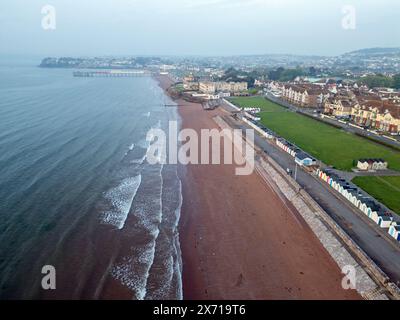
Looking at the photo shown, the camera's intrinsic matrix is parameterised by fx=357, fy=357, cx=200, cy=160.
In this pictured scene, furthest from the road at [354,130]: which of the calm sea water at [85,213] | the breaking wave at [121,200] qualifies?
the breaking wave at [121,200]

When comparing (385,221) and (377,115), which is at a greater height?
(377,115)

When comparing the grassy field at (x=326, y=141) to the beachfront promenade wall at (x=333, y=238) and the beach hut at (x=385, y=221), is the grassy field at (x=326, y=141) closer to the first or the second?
the beachfront promenade wall at (x=333, y=238)

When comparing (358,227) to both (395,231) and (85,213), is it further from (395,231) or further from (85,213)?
(85,213)

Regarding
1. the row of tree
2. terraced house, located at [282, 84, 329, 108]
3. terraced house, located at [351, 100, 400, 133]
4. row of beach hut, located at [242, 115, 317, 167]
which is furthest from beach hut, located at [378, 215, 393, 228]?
the row of tree

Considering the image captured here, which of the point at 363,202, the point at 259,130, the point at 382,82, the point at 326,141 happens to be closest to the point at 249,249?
the point at 363,202

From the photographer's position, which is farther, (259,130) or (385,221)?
(259,130)

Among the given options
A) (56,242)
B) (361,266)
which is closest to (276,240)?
(361,266)
